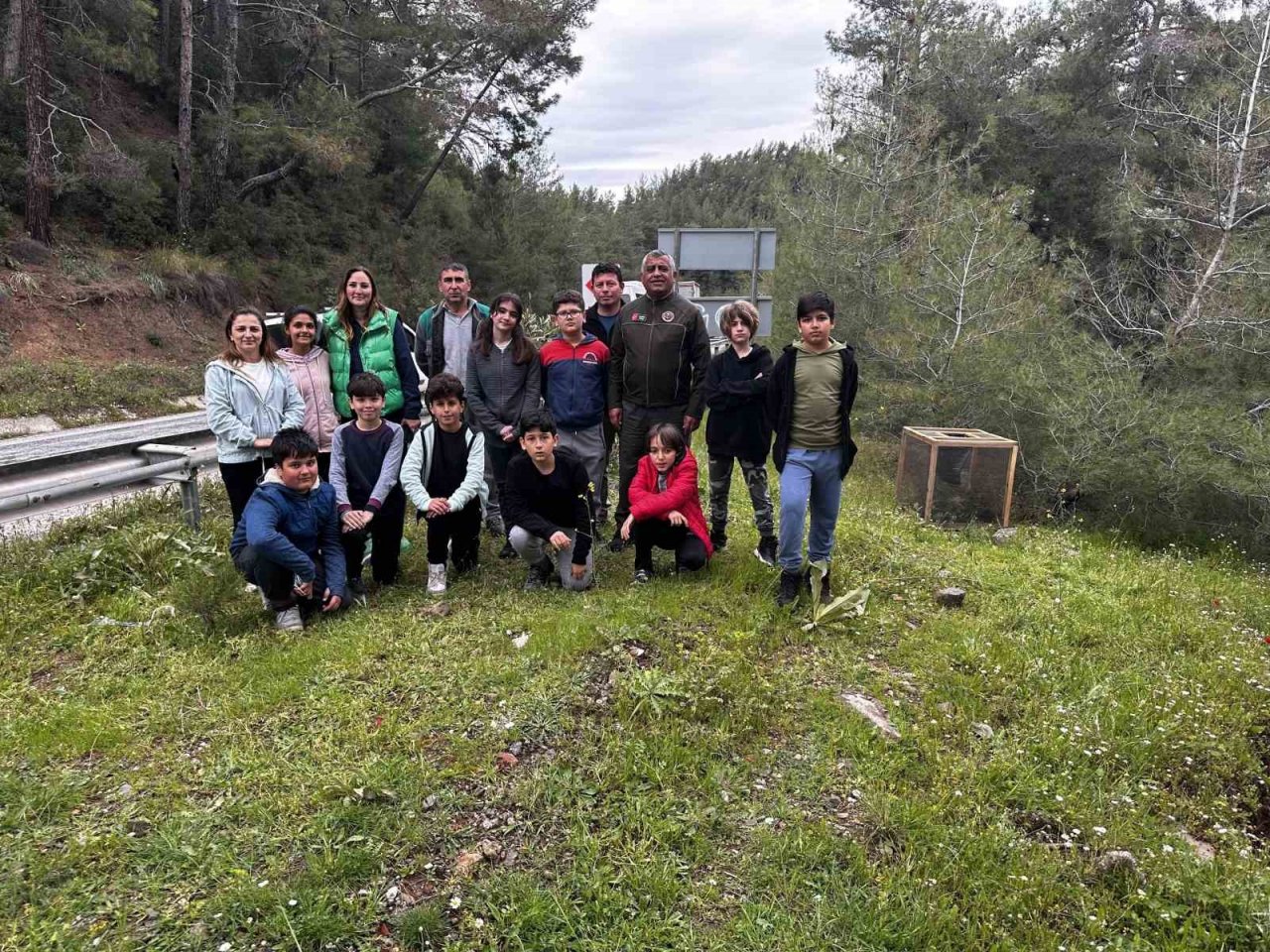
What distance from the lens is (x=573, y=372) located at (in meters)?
5.06

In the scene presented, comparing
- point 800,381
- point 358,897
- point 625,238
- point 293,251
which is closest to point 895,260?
point 800,381

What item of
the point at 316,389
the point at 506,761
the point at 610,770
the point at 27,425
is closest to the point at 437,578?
the point at 316,389

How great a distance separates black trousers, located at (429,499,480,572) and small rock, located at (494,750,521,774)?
1863 millimetres

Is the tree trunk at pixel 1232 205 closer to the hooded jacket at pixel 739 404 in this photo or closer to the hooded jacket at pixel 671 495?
the hooded jacket at pixel 739 404

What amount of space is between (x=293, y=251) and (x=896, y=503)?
55.2 ft

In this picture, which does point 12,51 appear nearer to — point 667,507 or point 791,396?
point 667,507

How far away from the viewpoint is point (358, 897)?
2.31 meters

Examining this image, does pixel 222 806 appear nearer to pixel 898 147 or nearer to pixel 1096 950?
pixel 1096 950

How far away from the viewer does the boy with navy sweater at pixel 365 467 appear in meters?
4.51

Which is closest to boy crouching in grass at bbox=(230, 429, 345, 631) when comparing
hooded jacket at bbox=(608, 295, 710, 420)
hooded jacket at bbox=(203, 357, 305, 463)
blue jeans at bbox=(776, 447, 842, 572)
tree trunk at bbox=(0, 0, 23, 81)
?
hooded jacket at bbox=(203, 357, 305, 463)

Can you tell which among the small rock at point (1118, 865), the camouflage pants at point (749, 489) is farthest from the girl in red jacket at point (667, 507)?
the small rock at point (1118, 865)

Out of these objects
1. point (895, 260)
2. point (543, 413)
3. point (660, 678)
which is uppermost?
point (895, 260)

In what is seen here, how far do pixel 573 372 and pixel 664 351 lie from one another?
631 millimetres

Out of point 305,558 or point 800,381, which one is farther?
point 800,381
